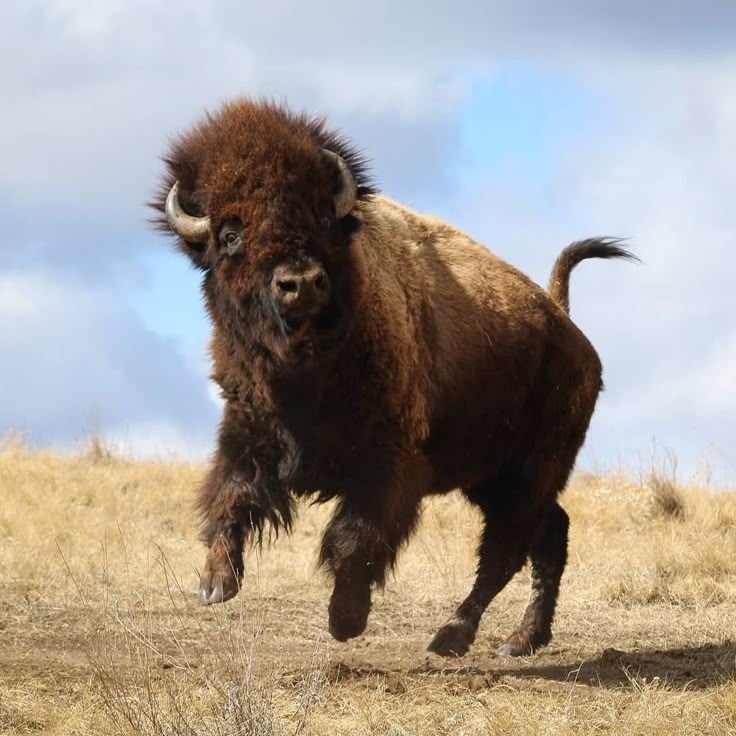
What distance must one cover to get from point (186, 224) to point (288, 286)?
2.52 feet

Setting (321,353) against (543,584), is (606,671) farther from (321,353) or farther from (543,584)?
(321,353)

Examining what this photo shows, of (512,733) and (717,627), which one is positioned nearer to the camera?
(512,733)

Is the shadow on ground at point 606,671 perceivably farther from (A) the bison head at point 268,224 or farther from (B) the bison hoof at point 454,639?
(A) the bison head at point 268,224

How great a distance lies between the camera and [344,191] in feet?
19.9

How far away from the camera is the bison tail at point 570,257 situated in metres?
8.66

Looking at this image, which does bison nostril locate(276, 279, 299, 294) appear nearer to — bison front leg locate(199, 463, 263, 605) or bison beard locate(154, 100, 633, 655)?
bison beard locate(154, 100, 633, 655)

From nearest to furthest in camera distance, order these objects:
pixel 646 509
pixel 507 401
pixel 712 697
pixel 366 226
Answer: pixel 712 697
pixel 366 226
pixel 507 401
pixel 646 509

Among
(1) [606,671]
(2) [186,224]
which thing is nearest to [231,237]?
(2) [186,224]

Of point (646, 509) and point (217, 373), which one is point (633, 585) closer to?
point (646, 509)

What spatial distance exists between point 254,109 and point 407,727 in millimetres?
3060

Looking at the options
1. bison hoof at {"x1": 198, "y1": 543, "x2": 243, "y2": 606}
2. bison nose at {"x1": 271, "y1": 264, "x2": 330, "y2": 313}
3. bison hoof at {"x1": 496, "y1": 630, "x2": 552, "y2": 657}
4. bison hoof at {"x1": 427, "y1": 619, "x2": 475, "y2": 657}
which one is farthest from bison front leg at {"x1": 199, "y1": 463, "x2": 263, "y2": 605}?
bison hoof at {"x1": 496, "y1": 630, "x2": 552, "y2": 657}

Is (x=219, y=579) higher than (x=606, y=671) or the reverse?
higher

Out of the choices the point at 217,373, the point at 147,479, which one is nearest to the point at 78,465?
the point at 147,479

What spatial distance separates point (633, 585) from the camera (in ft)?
29.0
